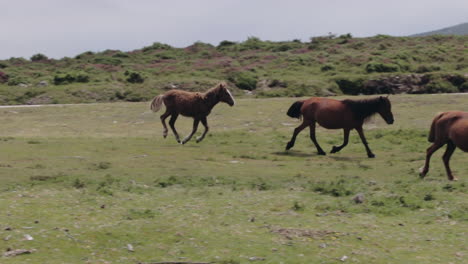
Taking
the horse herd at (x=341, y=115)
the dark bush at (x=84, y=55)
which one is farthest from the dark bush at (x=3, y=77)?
the horse herd at (x=341, y=115)

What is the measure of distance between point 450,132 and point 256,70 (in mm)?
34069

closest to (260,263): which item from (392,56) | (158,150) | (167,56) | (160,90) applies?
(158,150)

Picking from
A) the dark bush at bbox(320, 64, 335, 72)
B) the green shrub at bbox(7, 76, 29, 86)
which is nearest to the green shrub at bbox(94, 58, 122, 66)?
the green shrub at bbox(7, 76, 29, 86)

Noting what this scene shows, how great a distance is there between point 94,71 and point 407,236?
148ft

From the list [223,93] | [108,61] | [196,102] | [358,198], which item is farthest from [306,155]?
[108,61]

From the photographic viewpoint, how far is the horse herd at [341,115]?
50.0ft

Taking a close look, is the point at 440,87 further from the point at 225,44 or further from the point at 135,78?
the point at 225,44

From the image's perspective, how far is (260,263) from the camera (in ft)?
29.7

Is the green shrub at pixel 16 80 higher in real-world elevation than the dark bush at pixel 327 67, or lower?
lower

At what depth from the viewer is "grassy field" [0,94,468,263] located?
9.65 meters

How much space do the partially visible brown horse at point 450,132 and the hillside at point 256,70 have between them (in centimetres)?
2365

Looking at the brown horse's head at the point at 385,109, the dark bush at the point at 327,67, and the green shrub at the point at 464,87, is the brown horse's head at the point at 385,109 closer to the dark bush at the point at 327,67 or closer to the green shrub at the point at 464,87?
the green shrub at the point at 464,87

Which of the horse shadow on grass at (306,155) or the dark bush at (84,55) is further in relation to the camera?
the dark bush at (84,55)

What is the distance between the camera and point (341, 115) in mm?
20797
